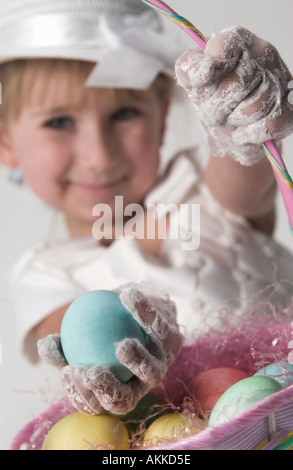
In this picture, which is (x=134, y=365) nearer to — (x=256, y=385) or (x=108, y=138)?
(x=256, y=385)

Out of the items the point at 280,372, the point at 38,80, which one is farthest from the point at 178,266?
the point at 280,372

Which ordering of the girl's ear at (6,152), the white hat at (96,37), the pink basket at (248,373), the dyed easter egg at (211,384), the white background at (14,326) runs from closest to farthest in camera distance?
1. the pink basket at (248,373)
2. the dyed easter egg at (211,384)
3. the white background at (14,326)
4. the white hat at (96,37)
5. the girl's ear at (6,152)

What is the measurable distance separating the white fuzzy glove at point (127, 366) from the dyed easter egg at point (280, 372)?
0.09 metres

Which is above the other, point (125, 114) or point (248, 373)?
point (125, 114)

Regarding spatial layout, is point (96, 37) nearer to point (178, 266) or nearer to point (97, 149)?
point (97, 149)

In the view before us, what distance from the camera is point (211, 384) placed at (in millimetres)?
565

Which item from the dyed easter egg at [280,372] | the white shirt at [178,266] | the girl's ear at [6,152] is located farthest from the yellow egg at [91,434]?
the girl's ear at [6,152]

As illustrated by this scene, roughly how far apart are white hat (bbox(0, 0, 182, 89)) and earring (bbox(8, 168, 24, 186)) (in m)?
0.28

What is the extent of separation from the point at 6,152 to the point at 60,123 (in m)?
0.26

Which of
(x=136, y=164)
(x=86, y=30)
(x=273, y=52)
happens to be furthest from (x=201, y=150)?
(x=273, y=52)

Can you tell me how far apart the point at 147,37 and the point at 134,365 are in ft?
2.29

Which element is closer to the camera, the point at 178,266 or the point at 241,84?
the point at 241,84

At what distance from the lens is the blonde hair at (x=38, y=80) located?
3.34ft

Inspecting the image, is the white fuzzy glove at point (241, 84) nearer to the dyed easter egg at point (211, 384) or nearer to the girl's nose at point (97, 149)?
Result: the dyed easter egg at point (211, 384)
